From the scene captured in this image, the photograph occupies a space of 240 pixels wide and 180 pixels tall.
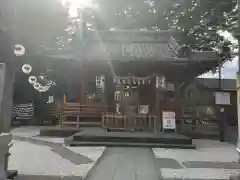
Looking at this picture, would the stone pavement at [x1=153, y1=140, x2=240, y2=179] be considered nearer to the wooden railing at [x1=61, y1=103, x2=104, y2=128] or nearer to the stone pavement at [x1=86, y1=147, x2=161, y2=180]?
the stone pavement at [x1=86, y1=147, x2=161, y2=180]

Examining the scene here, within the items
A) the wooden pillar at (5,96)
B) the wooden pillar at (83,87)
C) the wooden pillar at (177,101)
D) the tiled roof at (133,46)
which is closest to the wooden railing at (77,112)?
the wooden pillar at (83,87)

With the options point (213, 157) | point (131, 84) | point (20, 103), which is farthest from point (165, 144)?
point (20, 103)

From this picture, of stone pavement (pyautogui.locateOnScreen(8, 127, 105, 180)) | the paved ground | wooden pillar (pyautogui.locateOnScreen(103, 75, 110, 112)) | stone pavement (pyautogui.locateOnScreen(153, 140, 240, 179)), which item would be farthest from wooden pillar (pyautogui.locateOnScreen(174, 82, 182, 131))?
stone pavement (pyautogui.locateOnScreen(8, 127, 105, 180))

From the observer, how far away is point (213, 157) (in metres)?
8.16

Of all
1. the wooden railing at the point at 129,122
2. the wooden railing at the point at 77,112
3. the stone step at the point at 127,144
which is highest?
the wooden railing at the point at 77,112

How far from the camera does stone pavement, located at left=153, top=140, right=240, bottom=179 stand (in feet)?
19.2

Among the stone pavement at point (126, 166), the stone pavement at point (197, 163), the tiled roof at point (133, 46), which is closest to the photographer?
the stone pavement at point (126, 166)

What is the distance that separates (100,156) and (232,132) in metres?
7.23

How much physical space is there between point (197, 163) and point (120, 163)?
1991mm

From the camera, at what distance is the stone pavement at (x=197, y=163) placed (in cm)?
584

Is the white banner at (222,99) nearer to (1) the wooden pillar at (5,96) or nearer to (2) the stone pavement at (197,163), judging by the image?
(2) the stone pavement at (197,163)

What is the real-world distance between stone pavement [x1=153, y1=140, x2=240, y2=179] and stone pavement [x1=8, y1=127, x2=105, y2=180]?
1.82 meters

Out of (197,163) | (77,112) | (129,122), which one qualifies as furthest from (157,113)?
(197,163)

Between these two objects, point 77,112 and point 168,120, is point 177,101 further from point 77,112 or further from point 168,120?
point 77,112
